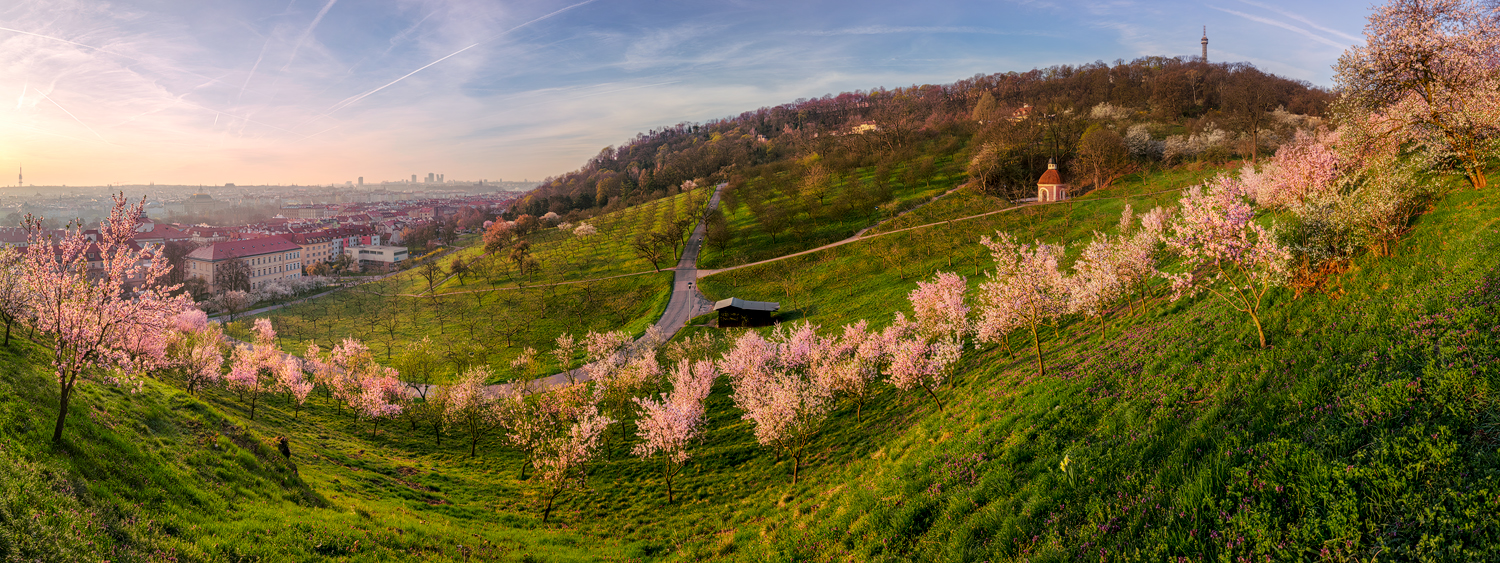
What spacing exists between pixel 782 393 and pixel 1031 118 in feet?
Answer: 342

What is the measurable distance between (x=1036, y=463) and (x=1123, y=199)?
6969 centimetres

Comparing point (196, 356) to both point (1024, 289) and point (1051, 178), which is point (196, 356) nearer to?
point (1024, 289)

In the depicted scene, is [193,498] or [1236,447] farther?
[193,498]

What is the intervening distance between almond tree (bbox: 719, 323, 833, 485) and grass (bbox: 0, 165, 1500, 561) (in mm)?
2026

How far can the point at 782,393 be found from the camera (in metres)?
23.3

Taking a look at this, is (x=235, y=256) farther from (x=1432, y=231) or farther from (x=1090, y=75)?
(x=1090, y=75)

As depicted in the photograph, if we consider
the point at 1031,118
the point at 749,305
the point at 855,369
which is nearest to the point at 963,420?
the point at 855,369

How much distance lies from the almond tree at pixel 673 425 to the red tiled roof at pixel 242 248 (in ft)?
412

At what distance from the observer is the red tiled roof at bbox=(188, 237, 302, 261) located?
105m

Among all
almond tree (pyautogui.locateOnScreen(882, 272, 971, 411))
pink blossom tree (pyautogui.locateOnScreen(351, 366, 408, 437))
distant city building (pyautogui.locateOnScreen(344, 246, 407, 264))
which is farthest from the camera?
distant city building (pyautogui.locateOnScreen(344, 246, 407, 264))

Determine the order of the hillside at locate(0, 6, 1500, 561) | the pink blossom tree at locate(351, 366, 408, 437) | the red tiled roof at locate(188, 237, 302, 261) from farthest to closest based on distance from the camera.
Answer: the red tiled roof at locate(188, 237, 302, 261) → the pink blossom tree at locate(351, 366, 408, 437) → the hillside at locate(0, 6, 1500, 561)

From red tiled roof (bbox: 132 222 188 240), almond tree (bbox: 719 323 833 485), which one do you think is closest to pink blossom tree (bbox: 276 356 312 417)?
almond tree (bbox: 719 323 833 485)

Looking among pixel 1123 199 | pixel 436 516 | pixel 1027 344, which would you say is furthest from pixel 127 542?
pixel 1123 199

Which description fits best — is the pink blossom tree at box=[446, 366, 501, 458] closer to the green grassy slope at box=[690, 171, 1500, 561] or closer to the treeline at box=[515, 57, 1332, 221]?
the green grassy slope at box=[690, 171, 1500, 561]
